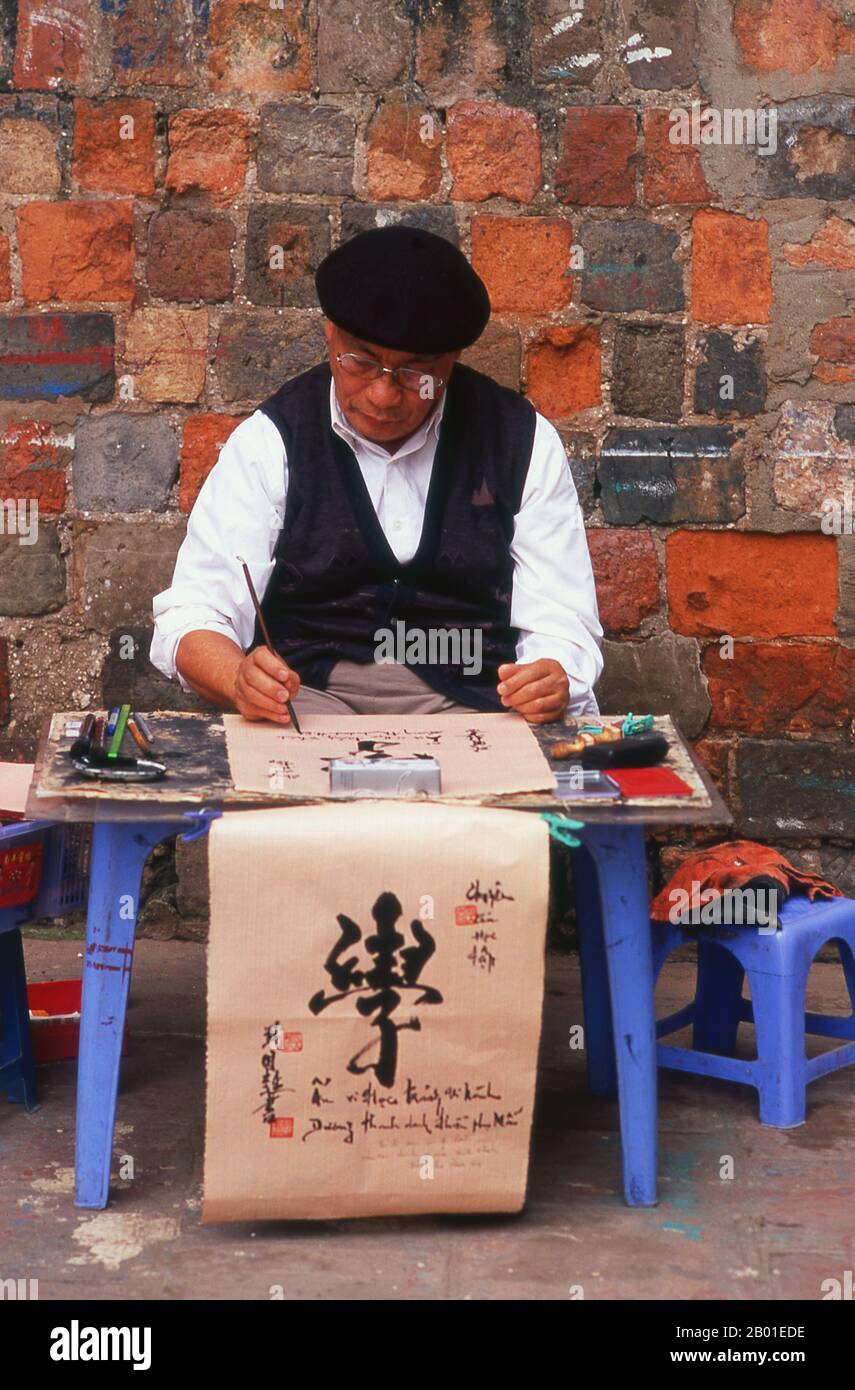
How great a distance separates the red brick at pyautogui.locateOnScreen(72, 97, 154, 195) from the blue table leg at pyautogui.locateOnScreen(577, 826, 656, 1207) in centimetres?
212

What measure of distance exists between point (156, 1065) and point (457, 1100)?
39.2 inches

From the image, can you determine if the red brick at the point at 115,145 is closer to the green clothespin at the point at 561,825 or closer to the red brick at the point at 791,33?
the red brick at the point at 791,33

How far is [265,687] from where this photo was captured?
116 inches

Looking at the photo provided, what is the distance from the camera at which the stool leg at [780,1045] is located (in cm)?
302

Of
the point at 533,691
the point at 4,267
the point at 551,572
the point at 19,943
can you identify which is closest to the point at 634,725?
the point at 533,691

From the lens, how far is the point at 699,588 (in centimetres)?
401

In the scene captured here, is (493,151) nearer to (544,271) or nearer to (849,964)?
(544,271)

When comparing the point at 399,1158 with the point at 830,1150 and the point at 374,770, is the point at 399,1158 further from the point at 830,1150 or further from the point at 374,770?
the point at 830,1150

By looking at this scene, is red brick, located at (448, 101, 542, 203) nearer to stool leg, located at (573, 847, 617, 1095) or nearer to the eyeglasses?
the eyeglasses

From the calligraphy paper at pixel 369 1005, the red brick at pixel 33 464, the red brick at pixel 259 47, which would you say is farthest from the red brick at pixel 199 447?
the calligraphy paper at pixel 369 1005

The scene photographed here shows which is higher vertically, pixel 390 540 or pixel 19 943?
pixel 390 540

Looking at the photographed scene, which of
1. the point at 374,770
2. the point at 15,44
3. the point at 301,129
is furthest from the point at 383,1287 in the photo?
the point at 15,44

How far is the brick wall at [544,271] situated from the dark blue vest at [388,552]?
2.02 feet

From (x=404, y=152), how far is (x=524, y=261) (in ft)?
1.22
